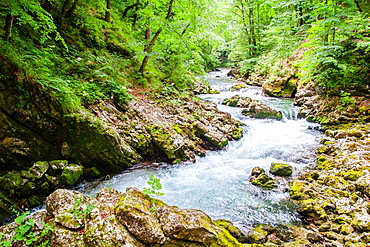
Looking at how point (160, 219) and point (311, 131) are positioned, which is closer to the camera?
point (160, 219)

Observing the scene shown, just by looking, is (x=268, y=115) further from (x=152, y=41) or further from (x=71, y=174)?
(x=71, y=174)

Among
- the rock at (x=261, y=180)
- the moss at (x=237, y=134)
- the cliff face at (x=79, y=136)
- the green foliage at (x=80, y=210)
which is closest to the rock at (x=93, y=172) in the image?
the cliff face at (x=79, y=136)

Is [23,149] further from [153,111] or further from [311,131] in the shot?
[311,131]

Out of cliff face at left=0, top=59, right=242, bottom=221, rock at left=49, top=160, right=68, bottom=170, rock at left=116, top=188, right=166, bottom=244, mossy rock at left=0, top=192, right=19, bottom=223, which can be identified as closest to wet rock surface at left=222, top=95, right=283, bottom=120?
cliff face at left=0, top=59, right=242, bottom=221

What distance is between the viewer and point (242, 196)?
234 inches

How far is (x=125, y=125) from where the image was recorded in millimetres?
7480

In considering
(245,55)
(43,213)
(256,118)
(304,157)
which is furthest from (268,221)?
(245,55)

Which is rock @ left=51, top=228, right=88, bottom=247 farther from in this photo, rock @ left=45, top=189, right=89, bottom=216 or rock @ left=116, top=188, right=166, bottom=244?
rock @ left=116, top=188, right=166, bottom=244

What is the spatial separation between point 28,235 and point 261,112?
39.7ft

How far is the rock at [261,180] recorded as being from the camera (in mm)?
6305

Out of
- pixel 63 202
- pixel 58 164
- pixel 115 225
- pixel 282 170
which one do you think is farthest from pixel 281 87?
pixel 63 202

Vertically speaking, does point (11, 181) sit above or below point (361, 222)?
above

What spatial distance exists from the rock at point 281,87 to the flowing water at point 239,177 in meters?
4.75

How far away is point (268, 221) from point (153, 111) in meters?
6.34
